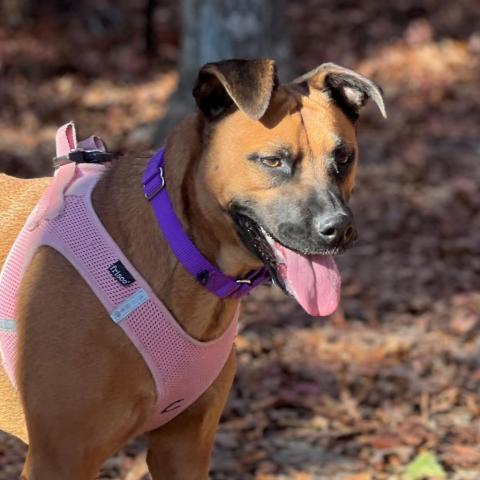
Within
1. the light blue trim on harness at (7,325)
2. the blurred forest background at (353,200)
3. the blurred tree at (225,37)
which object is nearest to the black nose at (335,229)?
the light blue trim on harness at (7,325)

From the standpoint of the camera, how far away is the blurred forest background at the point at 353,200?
19.6 feet

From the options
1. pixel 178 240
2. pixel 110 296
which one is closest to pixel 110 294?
pixel 110 296

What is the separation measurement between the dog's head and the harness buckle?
0.17 meters

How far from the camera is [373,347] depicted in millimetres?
7191

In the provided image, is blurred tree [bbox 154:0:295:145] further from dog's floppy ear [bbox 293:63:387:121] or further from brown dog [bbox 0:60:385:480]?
brown dog [bbox 0:60:385:480]

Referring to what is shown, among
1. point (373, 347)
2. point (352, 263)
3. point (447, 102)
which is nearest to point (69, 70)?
point (447, 102)

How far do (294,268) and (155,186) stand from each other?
22.7 inches

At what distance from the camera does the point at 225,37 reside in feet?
32.5

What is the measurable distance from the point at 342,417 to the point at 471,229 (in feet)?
12.0

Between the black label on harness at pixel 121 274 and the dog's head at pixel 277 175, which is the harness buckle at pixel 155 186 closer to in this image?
the dog's head at pixel 277 175

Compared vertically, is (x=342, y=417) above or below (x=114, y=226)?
below

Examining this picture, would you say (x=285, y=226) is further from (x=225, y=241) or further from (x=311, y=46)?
(x=311, y=46)

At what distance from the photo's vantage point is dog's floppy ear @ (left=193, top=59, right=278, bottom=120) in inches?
155

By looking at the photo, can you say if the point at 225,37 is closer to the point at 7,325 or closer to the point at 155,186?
A: the point at 155,186
